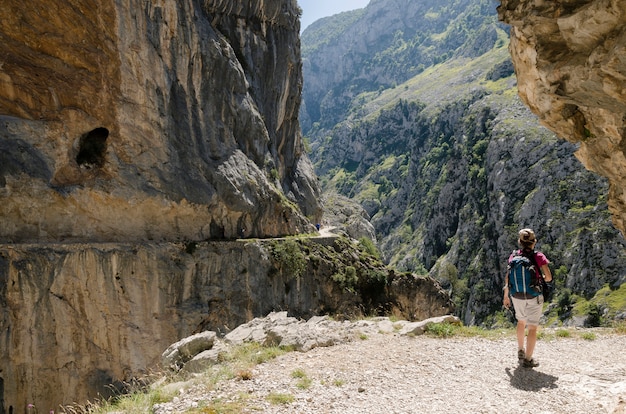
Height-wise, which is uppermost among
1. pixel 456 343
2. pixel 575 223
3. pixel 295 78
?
pixel 295 78

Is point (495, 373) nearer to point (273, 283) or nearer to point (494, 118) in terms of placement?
point (273, 283)

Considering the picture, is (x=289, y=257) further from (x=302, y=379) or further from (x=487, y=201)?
(x=487, y=201)

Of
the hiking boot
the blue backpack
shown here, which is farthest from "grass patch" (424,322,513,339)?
the blue backpack

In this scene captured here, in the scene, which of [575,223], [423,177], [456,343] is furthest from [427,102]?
[456,343]

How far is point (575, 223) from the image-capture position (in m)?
70.2

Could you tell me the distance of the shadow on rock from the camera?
753 centimetres

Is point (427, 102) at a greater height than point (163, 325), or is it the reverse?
point (427, 102)

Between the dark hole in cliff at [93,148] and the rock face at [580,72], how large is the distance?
23.0 metres

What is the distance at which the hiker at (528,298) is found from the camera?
8.38 metres

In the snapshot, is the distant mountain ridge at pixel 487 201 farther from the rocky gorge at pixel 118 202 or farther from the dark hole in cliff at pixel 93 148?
the dark hole in cliff at pixel 93 148

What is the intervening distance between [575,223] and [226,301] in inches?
2461

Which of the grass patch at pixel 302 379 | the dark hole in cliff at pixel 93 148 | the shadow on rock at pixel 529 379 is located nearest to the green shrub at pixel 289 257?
the dark hole in cliff at pixel 93 148

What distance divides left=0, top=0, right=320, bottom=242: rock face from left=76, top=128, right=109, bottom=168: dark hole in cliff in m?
0.06

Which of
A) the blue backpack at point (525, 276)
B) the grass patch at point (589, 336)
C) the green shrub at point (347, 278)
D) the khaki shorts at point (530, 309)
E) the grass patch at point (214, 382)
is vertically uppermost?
the blue backpack at point (525, 276)
